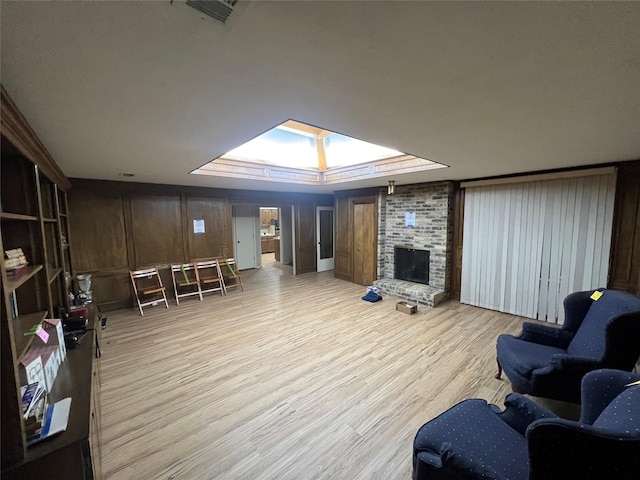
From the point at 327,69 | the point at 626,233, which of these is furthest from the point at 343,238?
the point at 327,69

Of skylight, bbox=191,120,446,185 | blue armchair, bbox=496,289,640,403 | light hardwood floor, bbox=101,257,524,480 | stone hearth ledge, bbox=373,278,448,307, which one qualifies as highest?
skylight, bbox=191,120,446,185

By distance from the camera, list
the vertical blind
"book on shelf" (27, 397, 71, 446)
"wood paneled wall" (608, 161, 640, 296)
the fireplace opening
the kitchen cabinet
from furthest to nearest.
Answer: the kitchen cabinet
the fireplace opening
the vertical blind
"wood paneled wall" (608, 161, 640, 296)
"book on shelf" (27, 397, 71, 446)

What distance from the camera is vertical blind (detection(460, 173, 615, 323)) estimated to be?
11.0 ft

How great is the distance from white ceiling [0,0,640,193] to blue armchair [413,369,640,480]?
4.52 ft

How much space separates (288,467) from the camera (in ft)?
5.51

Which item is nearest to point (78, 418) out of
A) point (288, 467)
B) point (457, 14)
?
point (288, 467)

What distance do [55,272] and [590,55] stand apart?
164 inches

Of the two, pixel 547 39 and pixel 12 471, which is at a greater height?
pixel 547 39

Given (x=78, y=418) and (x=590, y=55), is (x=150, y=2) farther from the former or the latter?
(x=78, y=418)

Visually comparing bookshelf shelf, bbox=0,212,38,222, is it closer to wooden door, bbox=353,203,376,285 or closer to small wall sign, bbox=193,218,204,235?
small wall sign, bbox=193,218,204,235

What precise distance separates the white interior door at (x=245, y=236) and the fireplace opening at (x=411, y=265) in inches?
177

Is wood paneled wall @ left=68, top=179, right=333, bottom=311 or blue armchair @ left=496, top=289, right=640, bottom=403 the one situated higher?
wood paneled wall @ left=68, top=179, right=333, bottom=311

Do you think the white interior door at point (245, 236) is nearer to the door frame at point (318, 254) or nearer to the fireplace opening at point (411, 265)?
the door frame at point (318, 254)

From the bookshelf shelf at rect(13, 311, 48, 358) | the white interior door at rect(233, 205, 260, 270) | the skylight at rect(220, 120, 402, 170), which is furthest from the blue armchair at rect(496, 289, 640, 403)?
the white interior door at rect(233, 205, 260, 270)
